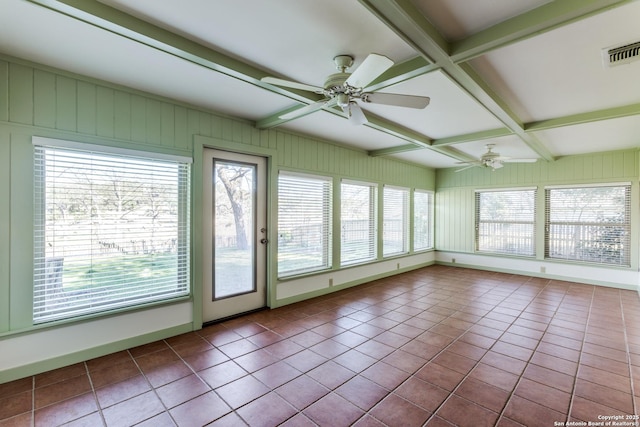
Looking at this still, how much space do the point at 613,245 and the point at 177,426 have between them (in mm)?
7299

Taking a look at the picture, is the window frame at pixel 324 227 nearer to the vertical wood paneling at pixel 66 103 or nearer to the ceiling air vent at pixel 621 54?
the vertical wood paneling at pixel 66 103

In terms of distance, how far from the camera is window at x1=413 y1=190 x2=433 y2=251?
7.12 m

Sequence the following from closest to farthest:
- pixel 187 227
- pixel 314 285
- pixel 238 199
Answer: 1. pixel 187 227
2. pixel 238 199
3. pixel 314 285

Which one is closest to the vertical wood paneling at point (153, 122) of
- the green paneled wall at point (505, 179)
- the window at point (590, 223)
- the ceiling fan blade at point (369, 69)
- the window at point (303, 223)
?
the window at point (303, 223)

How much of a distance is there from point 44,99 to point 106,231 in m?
1.19

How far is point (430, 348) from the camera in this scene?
298cm

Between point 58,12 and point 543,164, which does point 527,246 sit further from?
point 58,12

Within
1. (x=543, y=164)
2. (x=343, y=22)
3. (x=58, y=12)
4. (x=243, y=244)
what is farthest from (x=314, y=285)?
(x=543, y=164)

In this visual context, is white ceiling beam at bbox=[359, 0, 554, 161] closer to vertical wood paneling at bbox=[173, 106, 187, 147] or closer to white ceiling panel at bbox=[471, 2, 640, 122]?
white ceiling panel at bbox=[471, 2, 640, 122]

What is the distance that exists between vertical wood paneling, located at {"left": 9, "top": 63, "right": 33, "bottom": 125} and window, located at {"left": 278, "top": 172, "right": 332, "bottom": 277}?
259cm

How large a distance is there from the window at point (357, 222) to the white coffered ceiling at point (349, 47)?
2.09m

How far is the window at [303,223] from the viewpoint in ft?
14.2

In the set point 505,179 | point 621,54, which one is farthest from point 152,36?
point 505,179

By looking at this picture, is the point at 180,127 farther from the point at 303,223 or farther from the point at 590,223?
the point at 590,223
